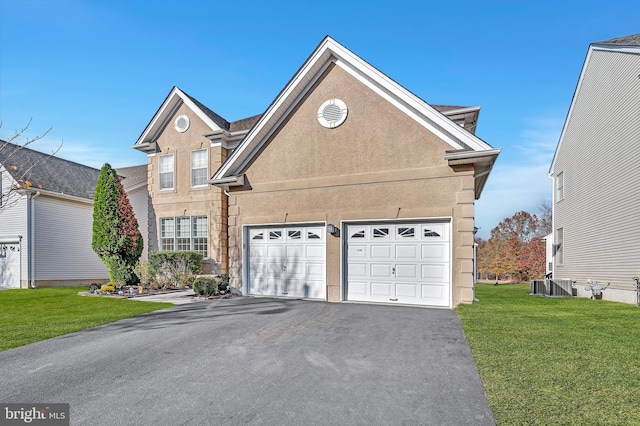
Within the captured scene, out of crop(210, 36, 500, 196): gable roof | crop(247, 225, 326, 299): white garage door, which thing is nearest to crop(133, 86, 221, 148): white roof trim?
crop(210, 36, 500, 196): gable roof

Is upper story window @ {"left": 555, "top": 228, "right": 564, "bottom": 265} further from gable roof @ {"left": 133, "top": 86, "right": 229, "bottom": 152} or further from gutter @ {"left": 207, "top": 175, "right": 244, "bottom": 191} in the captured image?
gable roof @ {"left": 133, "top": 86, "right": 229, "bottom": 152}

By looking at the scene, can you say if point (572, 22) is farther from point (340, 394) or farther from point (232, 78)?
point (340, 394)

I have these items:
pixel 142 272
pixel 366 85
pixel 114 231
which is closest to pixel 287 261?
pixel 366 85

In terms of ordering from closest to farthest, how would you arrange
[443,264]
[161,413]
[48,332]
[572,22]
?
[161,413], [48,332], [443,264], [572,22]

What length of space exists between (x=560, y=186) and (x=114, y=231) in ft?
75.2

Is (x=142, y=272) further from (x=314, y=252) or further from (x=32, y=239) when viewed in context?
(x=314, y=252)

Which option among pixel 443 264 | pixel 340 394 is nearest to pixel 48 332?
pixel 340 394

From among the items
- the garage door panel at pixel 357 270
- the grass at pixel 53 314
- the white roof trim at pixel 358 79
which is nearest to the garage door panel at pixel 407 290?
the garage door panel at pixel 357 270

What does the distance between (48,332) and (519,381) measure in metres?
8.80

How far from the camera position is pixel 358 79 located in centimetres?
1037

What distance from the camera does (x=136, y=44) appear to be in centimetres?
1118

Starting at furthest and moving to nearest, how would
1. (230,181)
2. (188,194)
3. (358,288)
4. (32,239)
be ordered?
(188,194)
(32,239)
(230,181)
(358,288)

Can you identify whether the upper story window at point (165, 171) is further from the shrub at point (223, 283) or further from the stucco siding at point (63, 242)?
the shrub at point (223, 283)

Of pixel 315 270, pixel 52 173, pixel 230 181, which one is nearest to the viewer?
pixel 315 270
